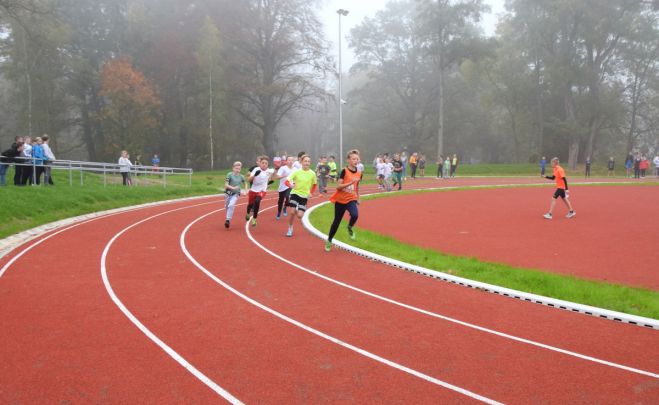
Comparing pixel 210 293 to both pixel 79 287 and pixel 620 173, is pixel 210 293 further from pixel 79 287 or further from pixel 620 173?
pixel 620 173

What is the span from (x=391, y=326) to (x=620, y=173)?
144 ft

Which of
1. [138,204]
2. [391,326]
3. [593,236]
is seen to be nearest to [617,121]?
[593,236]

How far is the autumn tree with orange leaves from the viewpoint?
122 feet

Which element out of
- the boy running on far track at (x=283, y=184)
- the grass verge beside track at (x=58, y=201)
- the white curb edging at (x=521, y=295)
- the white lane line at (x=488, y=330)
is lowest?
the white lane line at (x=488, y=330)

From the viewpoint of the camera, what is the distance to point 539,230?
12.2 m

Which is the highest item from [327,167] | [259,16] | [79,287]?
[259,16]

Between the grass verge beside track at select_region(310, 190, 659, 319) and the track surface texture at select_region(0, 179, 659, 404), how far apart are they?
636 millimetres

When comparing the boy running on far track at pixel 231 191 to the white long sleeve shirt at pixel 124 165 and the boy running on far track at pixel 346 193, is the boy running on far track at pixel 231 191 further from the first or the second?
the white long sleeve shirt at pixel 124 165

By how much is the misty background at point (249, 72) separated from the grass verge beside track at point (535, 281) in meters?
33.1

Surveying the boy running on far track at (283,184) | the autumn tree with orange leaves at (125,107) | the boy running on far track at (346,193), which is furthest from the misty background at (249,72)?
the boy running on far track at (346,193)

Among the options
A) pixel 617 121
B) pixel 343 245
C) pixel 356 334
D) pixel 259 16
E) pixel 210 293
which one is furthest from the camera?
pixel 617 121

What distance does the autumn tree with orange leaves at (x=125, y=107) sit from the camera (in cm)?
3709

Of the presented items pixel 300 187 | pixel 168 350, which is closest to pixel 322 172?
pixel 300 187

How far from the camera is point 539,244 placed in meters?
10.4
